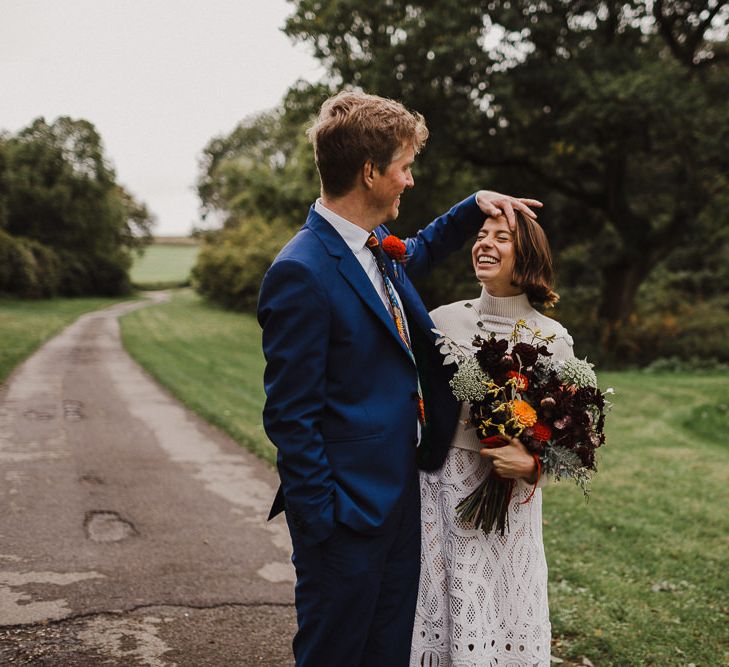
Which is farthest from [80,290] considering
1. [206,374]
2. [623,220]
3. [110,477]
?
[110,477]

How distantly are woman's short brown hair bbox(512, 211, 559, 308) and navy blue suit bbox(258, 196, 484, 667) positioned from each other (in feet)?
2.19

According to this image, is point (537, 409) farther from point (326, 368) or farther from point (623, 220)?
point (623, 220)

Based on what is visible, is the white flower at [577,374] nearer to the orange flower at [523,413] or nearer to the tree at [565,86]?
the orange flower at [523,413]

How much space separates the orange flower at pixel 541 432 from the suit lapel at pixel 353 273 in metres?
0.56

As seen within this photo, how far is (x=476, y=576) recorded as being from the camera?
270 cm

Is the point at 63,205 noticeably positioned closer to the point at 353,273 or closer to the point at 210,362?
the point at 210,362

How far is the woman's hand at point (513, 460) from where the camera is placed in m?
2.51

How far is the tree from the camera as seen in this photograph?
14156 millimetres

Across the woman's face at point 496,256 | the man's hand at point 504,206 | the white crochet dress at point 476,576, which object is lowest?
the white crochet dress at point 476,576

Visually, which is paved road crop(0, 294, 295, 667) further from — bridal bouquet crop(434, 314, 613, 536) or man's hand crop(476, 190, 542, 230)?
man's hand crop(476, 190, 542, 230)

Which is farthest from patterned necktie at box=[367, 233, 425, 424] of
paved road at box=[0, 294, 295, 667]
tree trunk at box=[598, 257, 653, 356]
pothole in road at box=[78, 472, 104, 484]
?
tree trunk at box=[598, 257, 653, 356]

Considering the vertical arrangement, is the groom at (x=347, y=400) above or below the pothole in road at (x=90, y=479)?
above

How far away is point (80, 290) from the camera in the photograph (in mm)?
43281

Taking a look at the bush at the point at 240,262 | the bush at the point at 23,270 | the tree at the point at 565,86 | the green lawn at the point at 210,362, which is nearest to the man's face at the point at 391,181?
the green lawn at the point at 210,362
